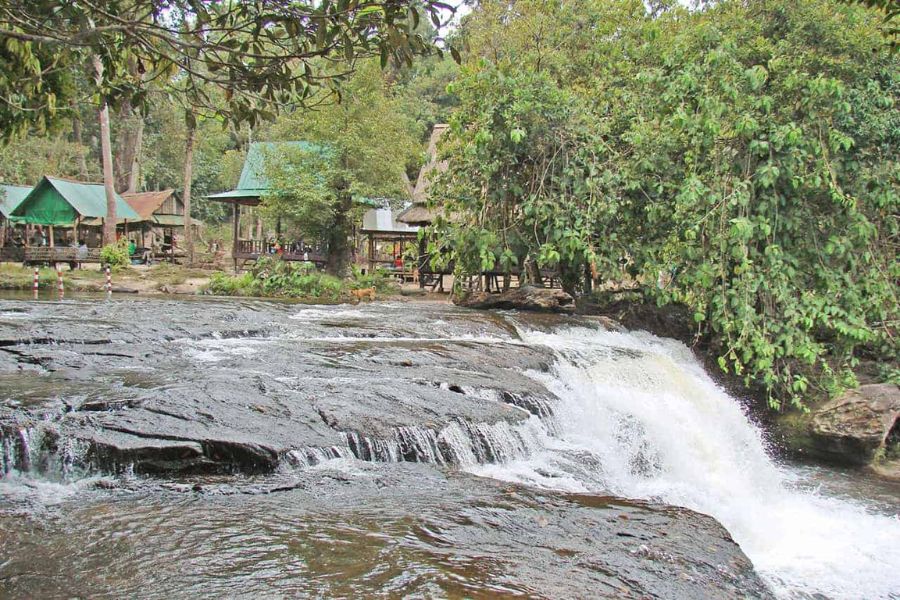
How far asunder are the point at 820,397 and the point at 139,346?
379 inches

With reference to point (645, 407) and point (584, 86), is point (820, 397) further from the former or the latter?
point (584, 86)

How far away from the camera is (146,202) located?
1414 inches

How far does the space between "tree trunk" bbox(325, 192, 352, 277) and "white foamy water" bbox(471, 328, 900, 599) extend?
42.1 feet

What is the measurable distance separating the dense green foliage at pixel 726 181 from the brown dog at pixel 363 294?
6.00 m

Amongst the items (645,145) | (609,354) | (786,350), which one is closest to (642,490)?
(609,354)

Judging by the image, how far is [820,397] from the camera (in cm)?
1055

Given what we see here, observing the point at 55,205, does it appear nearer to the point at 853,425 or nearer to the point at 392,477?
the point at 392,477

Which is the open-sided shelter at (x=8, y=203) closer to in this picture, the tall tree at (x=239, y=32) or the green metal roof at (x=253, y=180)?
the green metal roof at (x=253, y=180)

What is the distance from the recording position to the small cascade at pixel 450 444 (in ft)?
21.2

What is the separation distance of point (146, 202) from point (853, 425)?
34046mm

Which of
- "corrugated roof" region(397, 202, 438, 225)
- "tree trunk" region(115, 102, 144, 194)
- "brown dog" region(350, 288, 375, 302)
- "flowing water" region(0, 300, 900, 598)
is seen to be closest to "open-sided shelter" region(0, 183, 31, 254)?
"tree trunk" region(115, 102, 144, 194)

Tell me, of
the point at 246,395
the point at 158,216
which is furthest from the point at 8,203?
the point at 246,395

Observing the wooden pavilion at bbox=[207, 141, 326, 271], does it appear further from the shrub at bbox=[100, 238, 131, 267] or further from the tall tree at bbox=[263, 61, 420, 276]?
the shrub at bbox=[100, 238, 131, 267]

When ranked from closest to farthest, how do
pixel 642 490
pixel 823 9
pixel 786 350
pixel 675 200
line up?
1. pixel 642 490
2. pixel 786 350
3. pixel 675 200
4. pixel 823 9
